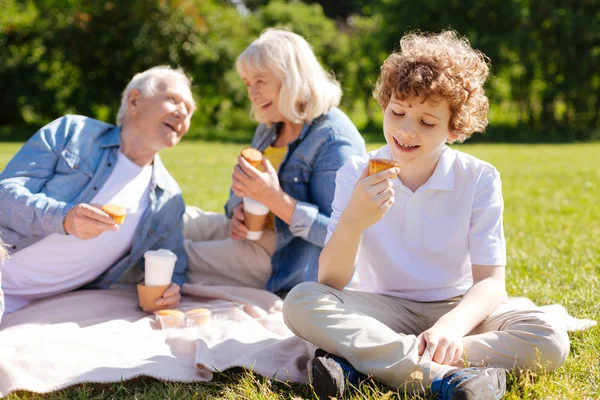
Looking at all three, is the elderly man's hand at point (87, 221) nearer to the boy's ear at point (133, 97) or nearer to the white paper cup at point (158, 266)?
the white paper cup at point (158, 266)

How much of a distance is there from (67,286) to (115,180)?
632 mm

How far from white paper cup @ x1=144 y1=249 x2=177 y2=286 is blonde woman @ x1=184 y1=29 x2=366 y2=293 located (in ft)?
1.64

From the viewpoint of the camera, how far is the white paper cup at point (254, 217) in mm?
3793

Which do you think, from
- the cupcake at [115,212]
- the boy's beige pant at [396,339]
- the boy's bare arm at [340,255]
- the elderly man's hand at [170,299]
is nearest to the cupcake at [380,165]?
the boy's bare arm at [340,255]

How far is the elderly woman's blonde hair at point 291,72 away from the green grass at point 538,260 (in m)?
1.57

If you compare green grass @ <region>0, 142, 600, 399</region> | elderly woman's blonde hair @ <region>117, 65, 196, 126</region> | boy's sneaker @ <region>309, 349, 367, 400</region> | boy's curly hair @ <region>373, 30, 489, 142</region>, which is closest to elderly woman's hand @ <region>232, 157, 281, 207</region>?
elderly woman's blonde hair @ <region>117, 65, 196, 126</region>

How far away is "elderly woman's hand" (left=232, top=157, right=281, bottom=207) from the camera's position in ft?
11.9

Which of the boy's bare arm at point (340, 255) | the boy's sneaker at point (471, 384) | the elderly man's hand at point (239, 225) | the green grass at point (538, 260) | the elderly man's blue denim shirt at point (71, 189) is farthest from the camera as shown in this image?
the elderly man's hand at point (239, 225)

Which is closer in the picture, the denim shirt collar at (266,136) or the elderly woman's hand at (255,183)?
the elderly woman's hand at (255,183)

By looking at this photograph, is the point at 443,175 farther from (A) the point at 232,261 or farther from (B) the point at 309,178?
(A) the point at 232,261

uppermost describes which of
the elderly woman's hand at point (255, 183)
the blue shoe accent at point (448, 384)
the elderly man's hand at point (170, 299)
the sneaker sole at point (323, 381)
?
the elderly woman's hand at point (255, 183)

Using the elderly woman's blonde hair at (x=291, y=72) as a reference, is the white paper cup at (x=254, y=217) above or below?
below

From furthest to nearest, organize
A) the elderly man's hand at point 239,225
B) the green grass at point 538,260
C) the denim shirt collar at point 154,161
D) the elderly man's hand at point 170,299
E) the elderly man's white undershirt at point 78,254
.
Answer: the elderly man's hand at point 239,225
the denim shirt collar at point 154,161
the elderly man's hand at point 170,299
the elderly man's white undershirt at point 78,254
the green grass at point 538,260

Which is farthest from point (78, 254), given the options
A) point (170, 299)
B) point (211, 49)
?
point (211, 49)
